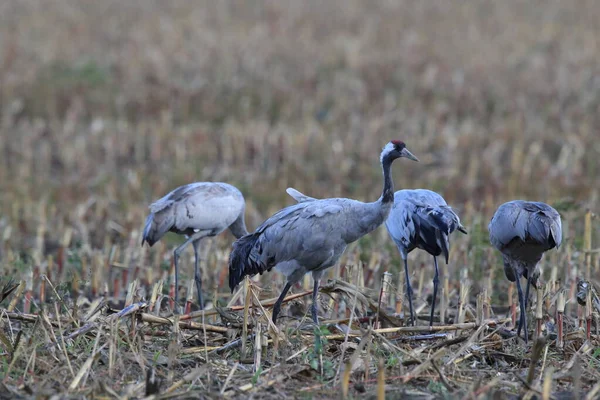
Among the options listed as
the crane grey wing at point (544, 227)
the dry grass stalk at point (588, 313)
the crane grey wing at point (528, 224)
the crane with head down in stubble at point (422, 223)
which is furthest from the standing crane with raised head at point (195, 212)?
the dry grass stalk at point (588, 313)

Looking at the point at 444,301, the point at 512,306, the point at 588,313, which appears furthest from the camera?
the point at 444,301

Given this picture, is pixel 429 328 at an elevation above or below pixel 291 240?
below

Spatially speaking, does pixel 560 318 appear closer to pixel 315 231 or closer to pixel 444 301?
pixel 444 301

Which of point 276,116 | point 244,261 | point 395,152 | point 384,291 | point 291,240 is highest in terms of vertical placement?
point 276,116

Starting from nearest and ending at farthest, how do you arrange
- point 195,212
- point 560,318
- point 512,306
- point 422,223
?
point 560,318, point 422,223, point 512,306, point 195,212

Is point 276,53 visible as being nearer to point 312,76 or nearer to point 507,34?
point 312,76

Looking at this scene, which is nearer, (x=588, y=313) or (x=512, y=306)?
(x=588, y=313)

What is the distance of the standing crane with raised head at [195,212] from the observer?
24.6ft

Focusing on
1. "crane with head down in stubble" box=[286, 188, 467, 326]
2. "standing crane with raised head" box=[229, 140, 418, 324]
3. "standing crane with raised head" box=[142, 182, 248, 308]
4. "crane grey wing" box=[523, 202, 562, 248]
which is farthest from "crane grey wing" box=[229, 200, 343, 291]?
"crane grey wing" box=[523, 202, 562, 248]

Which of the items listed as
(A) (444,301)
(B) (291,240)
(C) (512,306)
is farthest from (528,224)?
(B) (291,240)

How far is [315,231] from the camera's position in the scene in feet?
19.5

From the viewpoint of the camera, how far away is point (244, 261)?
251 inches

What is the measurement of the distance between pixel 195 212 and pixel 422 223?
2.18 meters

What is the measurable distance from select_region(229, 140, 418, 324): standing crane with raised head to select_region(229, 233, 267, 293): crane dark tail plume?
0.5 inches
